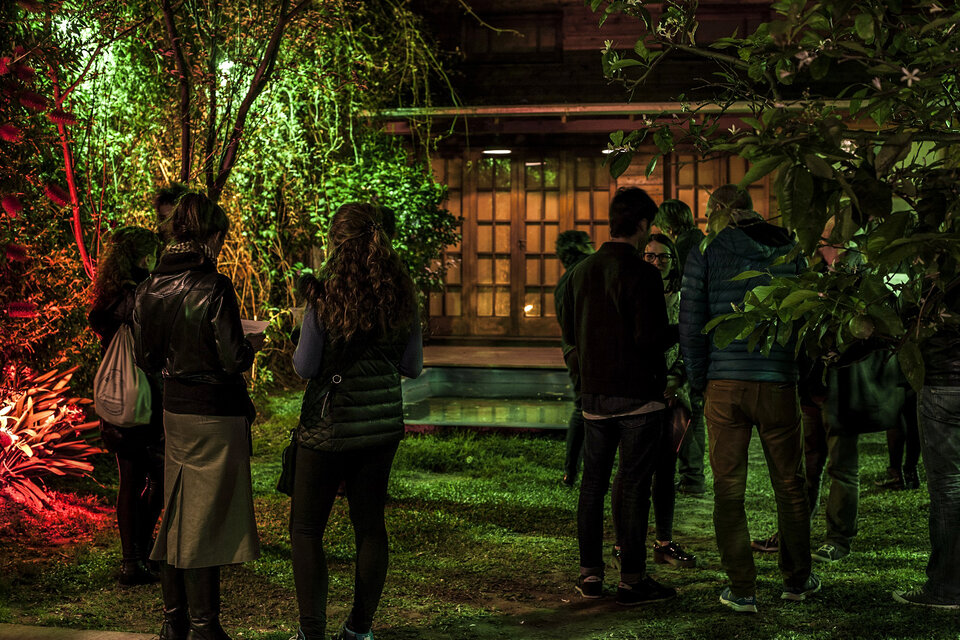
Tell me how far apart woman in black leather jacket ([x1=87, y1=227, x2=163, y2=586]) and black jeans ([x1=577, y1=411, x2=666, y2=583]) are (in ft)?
6.63

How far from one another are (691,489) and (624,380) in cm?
281

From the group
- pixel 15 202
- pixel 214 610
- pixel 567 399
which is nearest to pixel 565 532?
pixel 214 610

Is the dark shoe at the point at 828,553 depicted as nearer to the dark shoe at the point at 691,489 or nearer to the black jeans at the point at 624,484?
the black jeans at the point at 624,484

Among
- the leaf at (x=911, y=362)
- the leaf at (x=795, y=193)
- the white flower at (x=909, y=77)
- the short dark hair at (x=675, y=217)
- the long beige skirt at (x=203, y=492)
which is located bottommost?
the long beige skirt at (x=203, y=492)

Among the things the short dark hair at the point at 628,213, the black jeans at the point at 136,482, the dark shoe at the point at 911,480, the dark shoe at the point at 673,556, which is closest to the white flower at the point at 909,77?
the short dark hair at the point at 628,213

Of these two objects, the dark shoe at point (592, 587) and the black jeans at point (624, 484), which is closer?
the black jeans at point (624, 484)

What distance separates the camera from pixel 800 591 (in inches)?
180

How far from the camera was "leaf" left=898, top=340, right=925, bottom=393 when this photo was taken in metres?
2.01

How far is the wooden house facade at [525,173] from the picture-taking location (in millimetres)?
14617

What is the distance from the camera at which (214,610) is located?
152 inches

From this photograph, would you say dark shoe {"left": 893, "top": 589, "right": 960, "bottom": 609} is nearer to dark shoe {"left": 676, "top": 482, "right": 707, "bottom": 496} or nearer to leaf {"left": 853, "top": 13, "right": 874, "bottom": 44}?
dark shoe {"left": 676, "top": 482, "right": 707, "bottom": 496}

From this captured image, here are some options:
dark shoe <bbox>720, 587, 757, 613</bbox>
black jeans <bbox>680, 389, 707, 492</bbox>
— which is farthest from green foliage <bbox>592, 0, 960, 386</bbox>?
black jeans <bbox>680, 389, 707, 492</bbox>

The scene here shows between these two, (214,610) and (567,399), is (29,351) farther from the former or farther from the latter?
(567,399)

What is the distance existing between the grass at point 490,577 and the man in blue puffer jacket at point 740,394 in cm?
37
